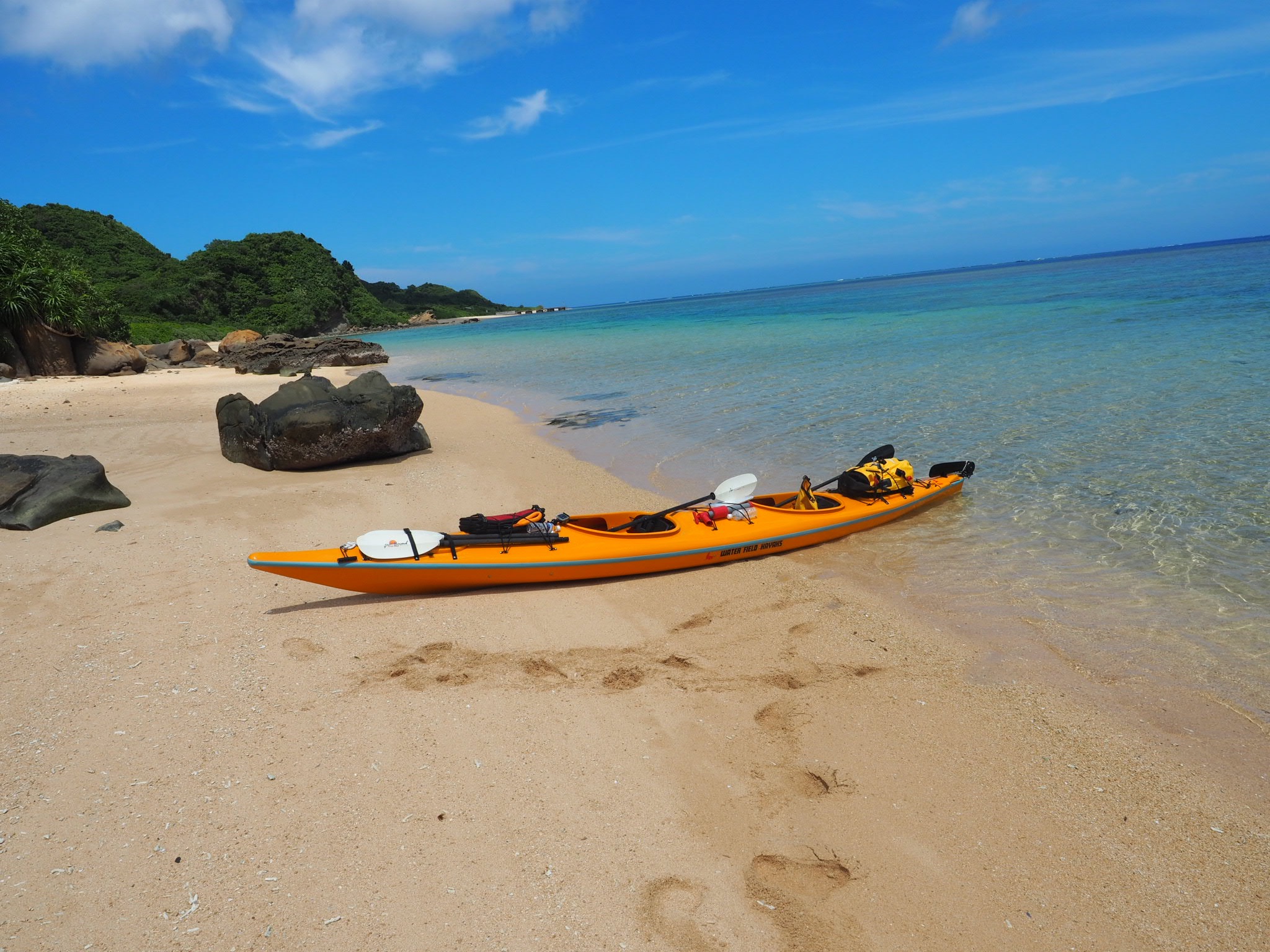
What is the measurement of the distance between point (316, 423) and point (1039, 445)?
9.09 metres

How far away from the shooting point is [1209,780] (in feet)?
10.3

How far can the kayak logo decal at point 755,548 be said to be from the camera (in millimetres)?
5893

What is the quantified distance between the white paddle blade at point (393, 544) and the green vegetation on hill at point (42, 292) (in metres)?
18.8

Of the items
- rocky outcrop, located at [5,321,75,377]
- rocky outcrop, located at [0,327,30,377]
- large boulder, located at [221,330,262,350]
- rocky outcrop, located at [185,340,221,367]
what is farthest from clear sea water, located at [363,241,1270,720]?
large boulder, located at [221,330,262,350]

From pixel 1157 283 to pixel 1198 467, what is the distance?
116 feet

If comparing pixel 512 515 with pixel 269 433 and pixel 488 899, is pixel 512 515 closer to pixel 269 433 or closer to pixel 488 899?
pixel 488 899

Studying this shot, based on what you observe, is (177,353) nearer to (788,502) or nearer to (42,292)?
(42,292)

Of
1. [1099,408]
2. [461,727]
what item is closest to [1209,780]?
[461,727]

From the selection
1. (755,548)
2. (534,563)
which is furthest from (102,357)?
(755,548)

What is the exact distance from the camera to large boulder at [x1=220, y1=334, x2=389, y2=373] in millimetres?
24375

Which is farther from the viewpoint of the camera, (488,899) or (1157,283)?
(1157,283)

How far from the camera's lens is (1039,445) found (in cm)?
861

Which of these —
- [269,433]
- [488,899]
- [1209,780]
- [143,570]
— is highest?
[269,433]

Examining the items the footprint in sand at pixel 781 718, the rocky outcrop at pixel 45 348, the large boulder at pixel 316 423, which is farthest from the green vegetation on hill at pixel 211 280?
the footprint in sand at pixel 781 718
